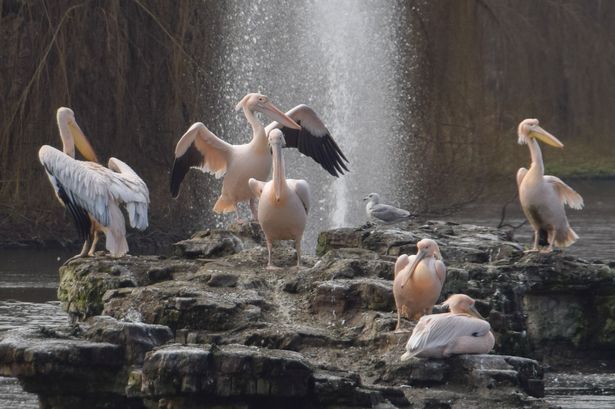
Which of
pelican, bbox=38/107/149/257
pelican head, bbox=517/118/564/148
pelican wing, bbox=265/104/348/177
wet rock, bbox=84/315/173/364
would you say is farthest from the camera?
pelican wing, bbox=265/104/348/177

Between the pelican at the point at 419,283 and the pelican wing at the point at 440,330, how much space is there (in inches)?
19.1

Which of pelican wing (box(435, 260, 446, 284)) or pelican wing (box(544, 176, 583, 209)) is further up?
pelican wing (box(544, 176, 583, 209))

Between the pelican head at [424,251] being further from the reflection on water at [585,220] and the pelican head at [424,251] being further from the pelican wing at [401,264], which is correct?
the reflection on water at [585,220]

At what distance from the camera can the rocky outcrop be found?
10148mm

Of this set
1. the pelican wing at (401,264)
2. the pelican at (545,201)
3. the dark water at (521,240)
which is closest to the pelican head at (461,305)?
the pelican wing at (401,264)

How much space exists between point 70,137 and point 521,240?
8495mm

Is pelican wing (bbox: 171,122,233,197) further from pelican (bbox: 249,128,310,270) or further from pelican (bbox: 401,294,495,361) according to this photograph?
pelican (bbox: 401,294,495,361)

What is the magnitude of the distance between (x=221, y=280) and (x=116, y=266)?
3.53ft

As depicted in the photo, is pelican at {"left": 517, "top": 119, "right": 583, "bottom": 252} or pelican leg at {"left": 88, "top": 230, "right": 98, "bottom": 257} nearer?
pelican leg at {"left": 88, "top": 230, "right": 98, "bottom": 257}

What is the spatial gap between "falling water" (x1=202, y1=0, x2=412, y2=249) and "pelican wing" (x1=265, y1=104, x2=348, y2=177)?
15.2 ft

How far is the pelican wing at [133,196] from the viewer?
13141 mm

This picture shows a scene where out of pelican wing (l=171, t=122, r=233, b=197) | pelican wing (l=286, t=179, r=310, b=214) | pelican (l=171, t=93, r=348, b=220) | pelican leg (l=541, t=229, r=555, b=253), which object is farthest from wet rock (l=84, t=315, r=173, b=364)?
pelican leg (l=541, t=229, r=555, b=253)

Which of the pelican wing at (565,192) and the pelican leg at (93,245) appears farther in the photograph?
the pelican wing at (565,192)

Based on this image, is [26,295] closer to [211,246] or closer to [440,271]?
[211,246]
